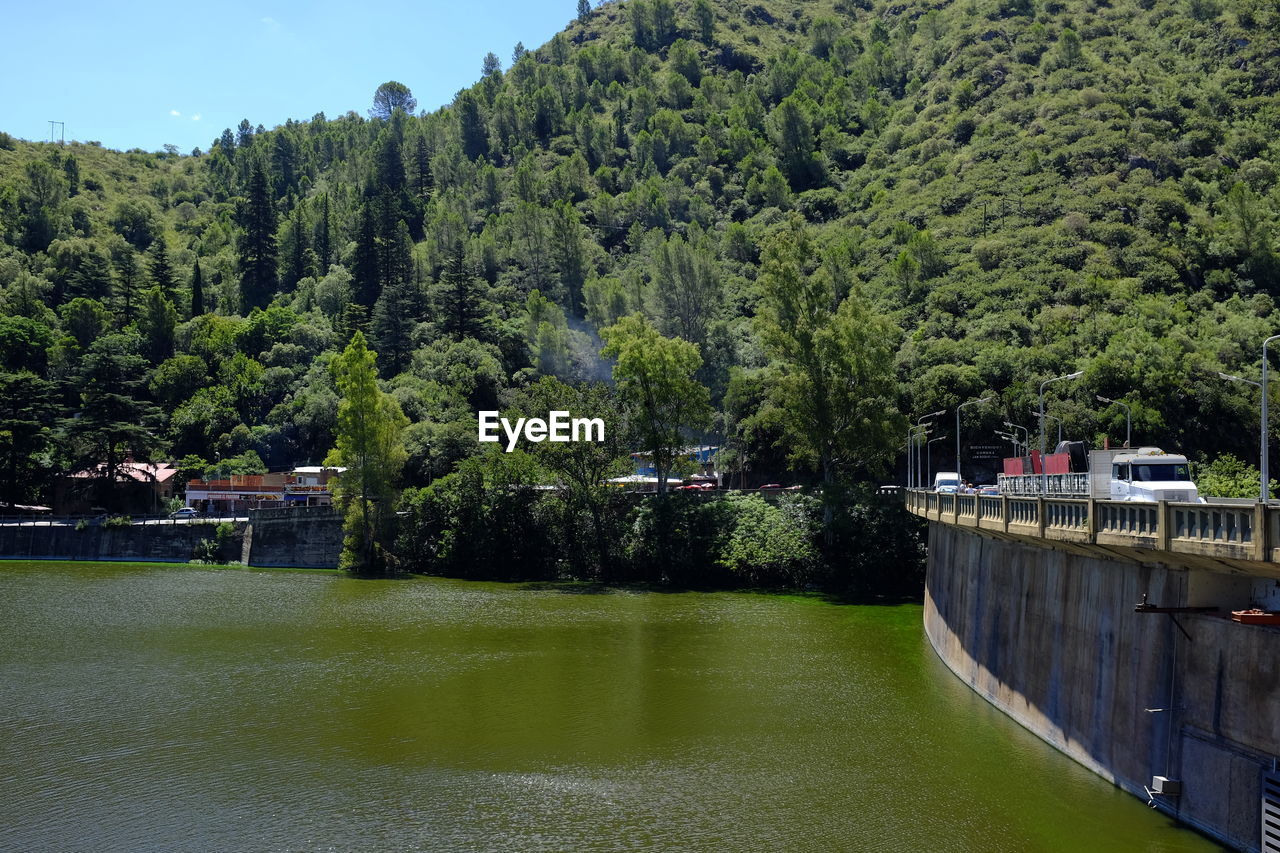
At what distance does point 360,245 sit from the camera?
14712 cm

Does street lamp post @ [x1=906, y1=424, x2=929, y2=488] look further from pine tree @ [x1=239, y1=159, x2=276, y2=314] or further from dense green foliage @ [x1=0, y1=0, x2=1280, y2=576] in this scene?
pine tree @ [x1=239, y1=159, x2=276, y2=314]

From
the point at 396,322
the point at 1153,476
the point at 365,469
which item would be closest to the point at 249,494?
the point at 365,469

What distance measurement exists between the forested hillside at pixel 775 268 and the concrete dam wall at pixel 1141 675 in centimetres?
3944

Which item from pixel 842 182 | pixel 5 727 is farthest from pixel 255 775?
pixel 842 182

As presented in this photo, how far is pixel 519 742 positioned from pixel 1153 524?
64.4 feet

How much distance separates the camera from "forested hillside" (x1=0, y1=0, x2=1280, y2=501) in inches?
3593

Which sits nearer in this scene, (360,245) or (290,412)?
(290,412)

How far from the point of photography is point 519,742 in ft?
106

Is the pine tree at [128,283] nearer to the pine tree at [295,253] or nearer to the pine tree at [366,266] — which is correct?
the pine tree at [295,253]

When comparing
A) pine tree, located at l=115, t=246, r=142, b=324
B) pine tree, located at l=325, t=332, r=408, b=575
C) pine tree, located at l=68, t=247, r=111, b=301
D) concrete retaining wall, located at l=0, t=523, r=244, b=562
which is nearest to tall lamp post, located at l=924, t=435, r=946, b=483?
pine tree, located at l=325, t=332, r=408, b=575

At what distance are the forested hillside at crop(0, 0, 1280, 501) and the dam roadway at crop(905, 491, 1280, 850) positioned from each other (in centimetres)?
4087

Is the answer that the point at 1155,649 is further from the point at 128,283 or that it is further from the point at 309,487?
the point at 128,283

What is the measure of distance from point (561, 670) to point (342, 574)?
133 feet

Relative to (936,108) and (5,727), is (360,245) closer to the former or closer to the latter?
(936,108)
